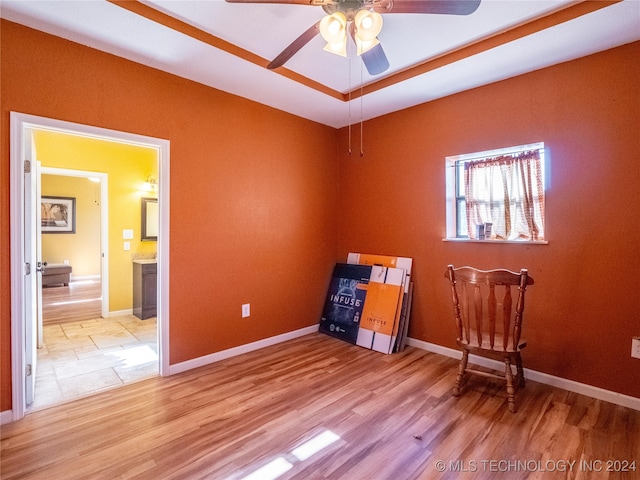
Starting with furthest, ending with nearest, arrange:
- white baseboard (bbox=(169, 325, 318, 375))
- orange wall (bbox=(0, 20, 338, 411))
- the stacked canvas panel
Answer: the stacked canvas panel, white baseboard (bbox=(169, 325, 318, 375)), orange wall (bbox=(0, 20, 338, 411))

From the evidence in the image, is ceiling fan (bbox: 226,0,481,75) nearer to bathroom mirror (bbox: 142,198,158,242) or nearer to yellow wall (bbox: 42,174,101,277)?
bathroom mirror (bbox: 142,198,158,242)

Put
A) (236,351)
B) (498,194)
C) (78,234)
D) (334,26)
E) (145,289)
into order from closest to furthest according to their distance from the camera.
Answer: (334,26) → (498,194) → (236,351) → (145,289) → (78,234)

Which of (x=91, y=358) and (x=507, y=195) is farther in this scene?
(x=91, y=358)

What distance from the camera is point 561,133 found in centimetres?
253

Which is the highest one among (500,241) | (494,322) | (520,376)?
(500,241)

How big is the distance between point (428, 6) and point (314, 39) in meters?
1.07

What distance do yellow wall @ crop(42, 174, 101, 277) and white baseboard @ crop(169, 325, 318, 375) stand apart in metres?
6.97

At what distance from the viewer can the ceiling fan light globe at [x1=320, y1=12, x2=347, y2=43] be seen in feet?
5.36

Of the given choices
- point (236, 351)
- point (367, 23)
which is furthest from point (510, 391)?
point (367, 23)

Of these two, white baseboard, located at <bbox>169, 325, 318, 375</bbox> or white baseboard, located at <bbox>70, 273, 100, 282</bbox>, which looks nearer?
white baseboard, located at <bbox>169, 325, 318, 375</bbox>

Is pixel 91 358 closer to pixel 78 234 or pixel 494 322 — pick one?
→ pixel 494 322

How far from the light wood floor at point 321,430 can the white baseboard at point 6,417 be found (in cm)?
6

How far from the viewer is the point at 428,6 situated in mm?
1549

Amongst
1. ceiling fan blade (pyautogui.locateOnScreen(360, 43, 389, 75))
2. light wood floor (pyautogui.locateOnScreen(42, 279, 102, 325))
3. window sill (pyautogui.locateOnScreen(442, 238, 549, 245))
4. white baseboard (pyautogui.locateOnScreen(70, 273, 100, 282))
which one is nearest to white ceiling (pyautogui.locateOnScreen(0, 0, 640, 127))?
ceiling fan blade (pyautogui.locateOnScreen(360, 43, 389, 75))
